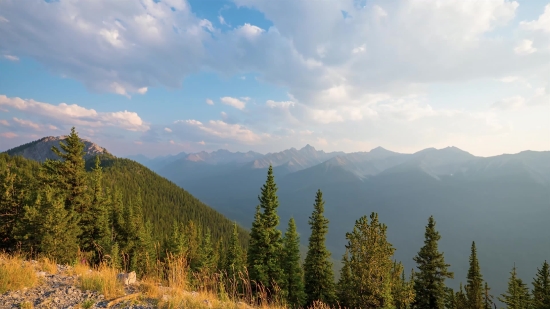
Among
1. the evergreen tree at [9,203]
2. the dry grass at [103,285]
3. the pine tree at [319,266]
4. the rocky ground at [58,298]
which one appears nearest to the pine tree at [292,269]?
the pine tree at [319,266]

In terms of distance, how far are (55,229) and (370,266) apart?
73.6ft

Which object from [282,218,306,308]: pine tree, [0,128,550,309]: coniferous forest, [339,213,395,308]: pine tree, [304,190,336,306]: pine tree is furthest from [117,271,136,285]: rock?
[282,218,306,308]: pine tree

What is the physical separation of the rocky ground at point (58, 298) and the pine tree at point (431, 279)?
104ft

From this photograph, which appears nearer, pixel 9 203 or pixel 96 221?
pixel 9 203

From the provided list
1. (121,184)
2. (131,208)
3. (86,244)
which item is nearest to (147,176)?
(121,184)

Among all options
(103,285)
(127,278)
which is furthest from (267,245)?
(103,285)

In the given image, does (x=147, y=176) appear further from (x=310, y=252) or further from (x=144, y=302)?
(x=144, y=302)

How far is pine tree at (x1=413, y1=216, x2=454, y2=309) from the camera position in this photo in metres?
27.9

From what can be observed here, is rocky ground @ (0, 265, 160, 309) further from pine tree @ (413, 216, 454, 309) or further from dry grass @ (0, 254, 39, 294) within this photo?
pine tree @ (413, 216, 454, 309)

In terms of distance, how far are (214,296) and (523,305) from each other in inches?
1756

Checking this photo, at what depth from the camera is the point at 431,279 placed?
28.2 metres

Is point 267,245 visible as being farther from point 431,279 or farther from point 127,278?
point 431,279

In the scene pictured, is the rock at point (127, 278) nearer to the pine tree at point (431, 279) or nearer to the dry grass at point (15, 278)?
the dry grass at point (15, 278)

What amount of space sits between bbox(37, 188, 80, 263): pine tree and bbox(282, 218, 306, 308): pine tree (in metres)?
19.1
